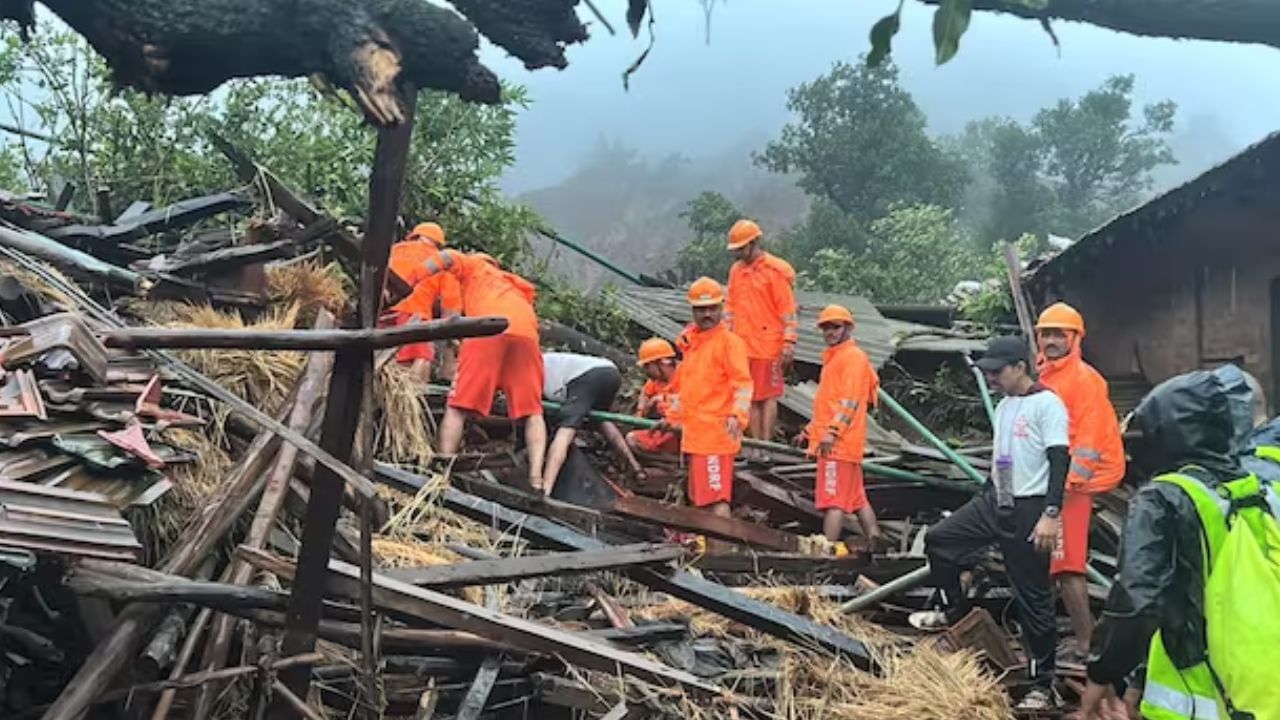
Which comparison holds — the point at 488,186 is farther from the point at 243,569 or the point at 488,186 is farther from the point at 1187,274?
the point at 243,569

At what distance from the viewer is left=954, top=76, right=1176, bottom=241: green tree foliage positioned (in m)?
32.0

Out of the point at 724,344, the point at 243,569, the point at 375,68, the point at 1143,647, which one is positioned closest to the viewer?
the point at 375,68

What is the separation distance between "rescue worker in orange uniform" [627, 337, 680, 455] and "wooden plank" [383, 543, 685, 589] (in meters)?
3.58

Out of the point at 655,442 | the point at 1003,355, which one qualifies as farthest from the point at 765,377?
the point at 1003,355

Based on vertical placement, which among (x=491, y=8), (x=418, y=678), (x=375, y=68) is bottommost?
(x=418, y=678)

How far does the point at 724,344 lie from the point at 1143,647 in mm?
5057

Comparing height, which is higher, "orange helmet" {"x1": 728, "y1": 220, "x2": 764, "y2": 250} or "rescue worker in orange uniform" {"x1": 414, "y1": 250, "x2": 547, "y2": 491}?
"orange helmet" {"x1": 728, "y1": 220, "x2": 764, "y2": 250}

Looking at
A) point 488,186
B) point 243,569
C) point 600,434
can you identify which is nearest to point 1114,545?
point 600,434

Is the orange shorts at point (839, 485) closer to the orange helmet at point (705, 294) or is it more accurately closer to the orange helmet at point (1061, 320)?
the orange helmet at point (705, 294)

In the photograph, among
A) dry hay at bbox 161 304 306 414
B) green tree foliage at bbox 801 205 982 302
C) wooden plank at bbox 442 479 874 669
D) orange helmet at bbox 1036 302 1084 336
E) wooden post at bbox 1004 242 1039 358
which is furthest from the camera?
green tree foliage at bbox 801 205 982 302

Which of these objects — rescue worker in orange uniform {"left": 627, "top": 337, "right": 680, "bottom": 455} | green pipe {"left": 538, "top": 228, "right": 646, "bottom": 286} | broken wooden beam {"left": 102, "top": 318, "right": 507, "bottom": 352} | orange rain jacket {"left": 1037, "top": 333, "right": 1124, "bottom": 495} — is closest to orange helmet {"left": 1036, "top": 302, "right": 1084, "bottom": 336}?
orange rain jacket {"left": 1037, "top": 333, "right": 1124, "bottom": 495}

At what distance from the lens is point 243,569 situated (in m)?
4.61

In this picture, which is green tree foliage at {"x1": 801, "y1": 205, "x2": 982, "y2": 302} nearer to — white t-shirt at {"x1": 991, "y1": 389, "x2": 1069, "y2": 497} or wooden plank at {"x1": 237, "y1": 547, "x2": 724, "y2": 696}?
white t-shirt at {"x1": 991, "y1": 389, "x2": 1069, "y2": 497}

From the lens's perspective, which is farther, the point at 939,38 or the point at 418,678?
the point at 418,678
